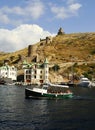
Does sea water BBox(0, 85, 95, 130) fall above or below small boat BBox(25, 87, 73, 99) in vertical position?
below

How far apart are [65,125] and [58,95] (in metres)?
57.6

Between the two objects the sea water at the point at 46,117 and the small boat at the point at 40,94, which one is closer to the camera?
the sea water at the point at 46,117

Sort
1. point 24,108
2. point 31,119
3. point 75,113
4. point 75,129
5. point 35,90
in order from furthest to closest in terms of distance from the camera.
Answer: point 35,90 → point 24,108 → point 75,113 → point 31,119 → point 75,129

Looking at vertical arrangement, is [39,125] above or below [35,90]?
below

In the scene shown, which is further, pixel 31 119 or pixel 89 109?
pixel 89 109

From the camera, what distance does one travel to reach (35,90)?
129m

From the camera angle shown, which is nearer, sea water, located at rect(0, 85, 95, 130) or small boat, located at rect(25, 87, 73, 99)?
sea water, located at rect(0, 85, 95, 130)

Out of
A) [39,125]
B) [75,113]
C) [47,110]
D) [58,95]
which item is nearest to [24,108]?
[47,110]

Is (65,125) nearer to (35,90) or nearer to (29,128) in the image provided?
(29,128)

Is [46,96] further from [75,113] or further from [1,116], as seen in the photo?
[1,116]

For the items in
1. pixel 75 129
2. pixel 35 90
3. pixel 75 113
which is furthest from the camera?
pixel 35 90

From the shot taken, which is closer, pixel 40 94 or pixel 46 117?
pixel 46 117

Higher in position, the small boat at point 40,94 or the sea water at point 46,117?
the small boat at point 40,94

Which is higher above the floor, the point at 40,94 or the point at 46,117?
the point at 40,94
